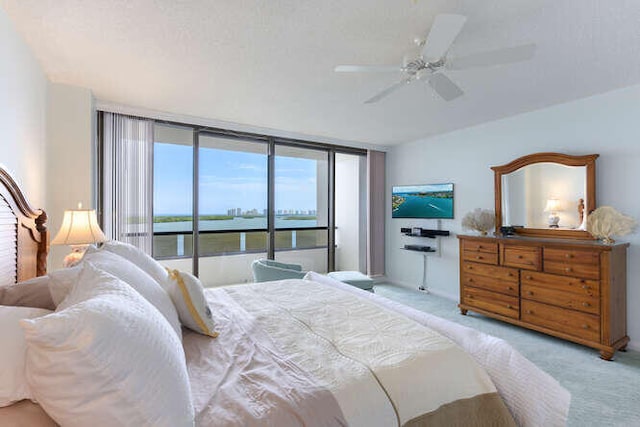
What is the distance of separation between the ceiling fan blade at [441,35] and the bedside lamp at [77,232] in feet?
9.06

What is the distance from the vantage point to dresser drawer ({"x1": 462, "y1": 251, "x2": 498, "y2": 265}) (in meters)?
3.52

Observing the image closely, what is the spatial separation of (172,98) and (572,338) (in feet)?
14.7

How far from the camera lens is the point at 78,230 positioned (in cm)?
243

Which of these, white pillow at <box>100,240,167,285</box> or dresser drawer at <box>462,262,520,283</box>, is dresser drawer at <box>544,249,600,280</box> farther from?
white pillow at <box>100,240,167,285</box>

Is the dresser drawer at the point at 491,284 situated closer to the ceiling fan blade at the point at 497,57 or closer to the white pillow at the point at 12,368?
the ceiling fan blade at the point at 497,57

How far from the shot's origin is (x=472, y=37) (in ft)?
6.81

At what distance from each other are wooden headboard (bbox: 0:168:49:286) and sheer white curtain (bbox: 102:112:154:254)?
3.79 ft

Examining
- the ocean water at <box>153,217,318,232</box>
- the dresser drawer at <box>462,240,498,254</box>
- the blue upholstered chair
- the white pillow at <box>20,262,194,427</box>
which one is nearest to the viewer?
the white pillow at <box>20,262,194,427</box>

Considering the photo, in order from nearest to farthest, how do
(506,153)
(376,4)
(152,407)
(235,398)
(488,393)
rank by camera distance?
(152,407) → (235,398) → (488,393) → (376,4) → (506,153)

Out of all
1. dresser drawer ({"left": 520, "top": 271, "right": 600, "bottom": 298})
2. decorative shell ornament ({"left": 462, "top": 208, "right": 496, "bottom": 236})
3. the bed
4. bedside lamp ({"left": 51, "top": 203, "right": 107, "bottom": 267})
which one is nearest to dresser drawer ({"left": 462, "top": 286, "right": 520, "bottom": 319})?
dresser drawer ({"left": 520, "top": 271, "right": 600, "bottom": 298})

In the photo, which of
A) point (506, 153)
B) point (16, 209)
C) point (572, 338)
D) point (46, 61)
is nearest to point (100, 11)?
point (46, 61)

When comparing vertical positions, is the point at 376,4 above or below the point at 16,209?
above

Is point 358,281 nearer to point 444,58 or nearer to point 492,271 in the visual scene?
point 492,271

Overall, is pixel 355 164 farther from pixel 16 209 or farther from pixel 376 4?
pixel 16 209
